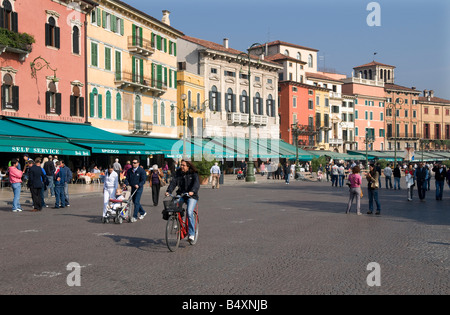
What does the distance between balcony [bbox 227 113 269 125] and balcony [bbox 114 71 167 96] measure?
459 inches

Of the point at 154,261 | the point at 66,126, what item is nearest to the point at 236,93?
the point at 66,126

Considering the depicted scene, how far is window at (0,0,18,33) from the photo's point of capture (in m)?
27.8

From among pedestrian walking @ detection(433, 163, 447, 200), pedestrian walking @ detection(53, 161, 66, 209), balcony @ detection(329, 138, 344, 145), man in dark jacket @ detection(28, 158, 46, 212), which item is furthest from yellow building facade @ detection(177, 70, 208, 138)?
man in dark jacket @ detection(28, 158, 46, 212)

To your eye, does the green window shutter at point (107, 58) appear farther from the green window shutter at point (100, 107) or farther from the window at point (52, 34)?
the window at point (52, 34)

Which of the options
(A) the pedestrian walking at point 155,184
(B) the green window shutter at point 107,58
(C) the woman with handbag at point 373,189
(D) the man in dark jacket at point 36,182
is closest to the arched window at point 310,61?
(B) the green window shutter at point 107,58

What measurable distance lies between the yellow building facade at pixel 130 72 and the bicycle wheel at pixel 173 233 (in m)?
27.3

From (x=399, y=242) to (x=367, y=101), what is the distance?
78.3 m

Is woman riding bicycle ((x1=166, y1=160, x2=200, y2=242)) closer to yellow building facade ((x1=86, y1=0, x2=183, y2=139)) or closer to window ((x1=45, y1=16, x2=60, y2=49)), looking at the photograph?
window ((x1=45, y1=16, x2=60, y2=49))

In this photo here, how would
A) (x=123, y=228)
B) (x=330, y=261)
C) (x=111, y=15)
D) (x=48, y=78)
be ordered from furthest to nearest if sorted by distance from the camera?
(x=111, y=15) → (x=48, y=78) → (x=123, y=228) → (x=330, y=261)

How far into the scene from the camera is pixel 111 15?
38281 mm

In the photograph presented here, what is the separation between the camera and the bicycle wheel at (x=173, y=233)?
951 cm

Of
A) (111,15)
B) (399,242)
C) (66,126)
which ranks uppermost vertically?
(111,15)
